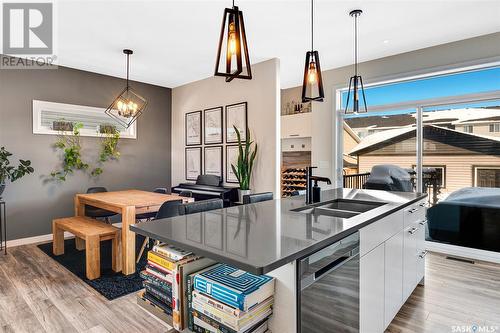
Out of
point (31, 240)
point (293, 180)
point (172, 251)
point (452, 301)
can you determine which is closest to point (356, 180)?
point (293, 180)

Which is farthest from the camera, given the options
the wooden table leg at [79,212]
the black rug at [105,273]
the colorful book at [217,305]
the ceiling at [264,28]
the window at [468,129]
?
the wooden table leg at [79,212]

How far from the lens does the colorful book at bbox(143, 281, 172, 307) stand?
1.19 metres

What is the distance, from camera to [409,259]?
2270 mm

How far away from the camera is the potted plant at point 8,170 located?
3.68 meters

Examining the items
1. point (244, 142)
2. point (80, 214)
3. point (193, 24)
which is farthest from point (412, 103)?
point (80, 214)

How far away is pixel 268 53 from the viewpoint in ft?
13.4

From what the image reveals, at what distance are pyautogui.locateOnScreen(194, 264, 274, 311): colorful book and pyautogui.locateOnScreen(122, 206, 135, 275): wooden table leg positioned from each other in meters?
2.17

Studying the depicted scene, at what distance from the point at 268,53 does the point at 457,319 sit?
3645 millimetres

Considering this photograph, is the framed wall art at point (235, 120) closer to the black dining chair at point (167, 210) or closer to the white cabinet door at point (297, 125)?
the white cabinet door at point (297, 125)

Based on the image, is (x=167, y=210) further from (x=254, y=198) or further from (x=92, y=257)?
(x=254, y=198)

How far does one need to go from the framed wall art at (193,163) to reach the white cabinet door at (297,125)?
1806mm

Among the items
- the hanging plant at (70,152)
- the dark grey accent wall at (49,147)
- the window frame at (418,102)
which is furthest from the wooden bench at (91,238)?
the window frame at (418,102)

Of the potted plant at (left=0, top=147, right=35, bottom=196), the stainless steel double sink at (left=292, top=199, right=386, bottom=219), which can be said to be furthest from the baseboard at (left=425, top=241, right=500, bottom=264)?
the potted plant at (left=0, top=147, right=35, bottom=196)

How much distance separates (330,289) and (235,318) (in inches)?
20.7
